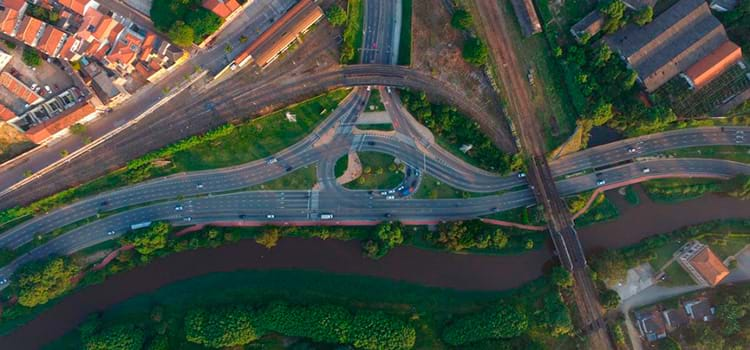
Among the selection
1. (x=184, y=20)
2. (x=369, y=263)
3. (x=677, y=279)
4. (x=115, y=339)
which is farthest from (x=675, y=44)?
(x=115, y=339)

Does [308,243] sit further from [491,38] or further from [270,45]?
[491,38]

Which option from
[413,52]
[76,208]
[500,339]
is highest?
[413,52]

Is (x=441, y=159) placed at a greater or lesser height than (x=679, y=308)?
greater

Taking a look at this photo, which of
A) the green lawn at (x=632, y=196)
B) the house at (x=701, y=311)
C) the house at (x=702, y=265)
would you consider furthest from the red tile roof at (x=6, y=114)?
→ the house at (x=701, y=311)

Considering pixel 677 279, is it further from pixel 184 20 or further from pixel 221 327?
pixel 184 20

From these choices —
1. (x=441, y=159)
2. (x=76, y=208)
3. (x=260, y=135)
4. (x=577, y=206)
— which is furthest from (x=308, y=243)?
(x=577, y=206)

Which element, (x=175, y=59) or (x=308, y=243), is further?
(x=308, y=243)
